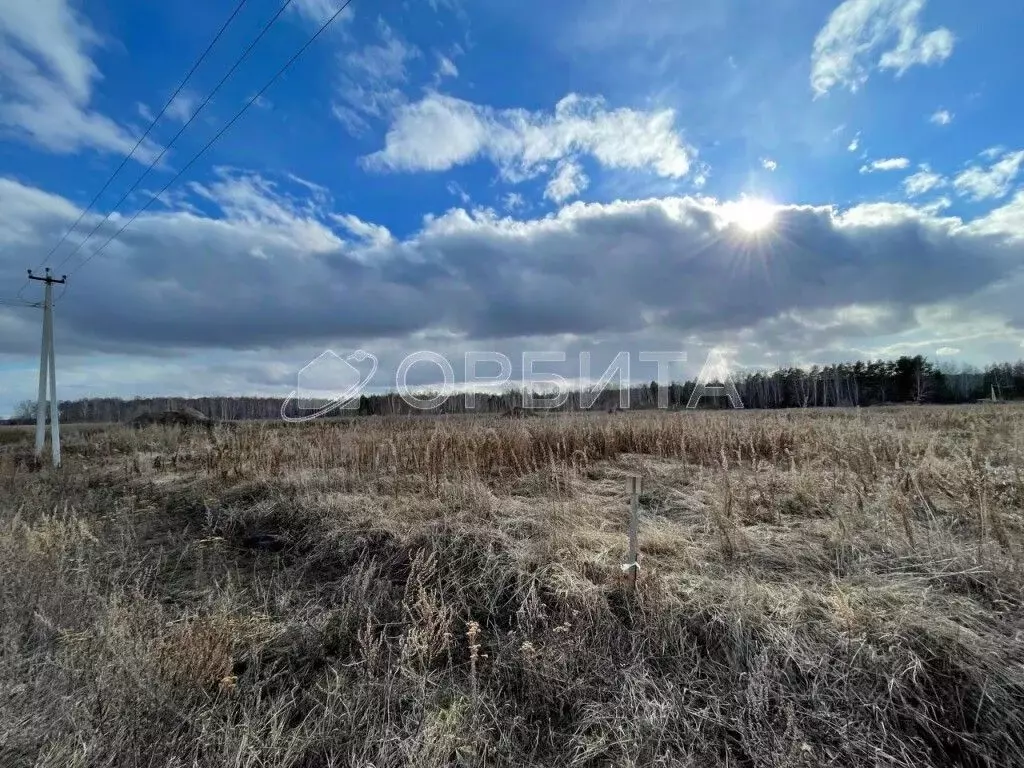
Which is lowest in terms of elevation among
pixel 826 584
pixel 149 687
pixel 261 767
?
pixel 261 767

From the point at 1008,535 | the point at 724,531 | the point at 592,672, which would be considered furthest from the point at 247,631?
the point at 1008,535

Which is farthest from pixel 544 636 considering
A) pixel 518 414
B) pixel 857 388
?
pixel 857 388

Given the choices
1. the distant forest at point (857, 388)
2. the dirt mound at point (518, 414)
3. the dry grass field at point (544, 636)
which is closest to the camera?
the dry grass field at point (544, 636)

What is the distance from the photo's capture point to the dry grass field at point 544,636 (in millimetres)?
2143

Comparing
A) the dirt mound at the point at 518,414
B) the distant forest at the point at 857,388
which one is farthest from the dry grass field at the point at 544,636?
the distant forest at the point at 857,388

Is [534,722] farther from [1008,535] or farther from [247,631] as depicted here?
[1008,535]

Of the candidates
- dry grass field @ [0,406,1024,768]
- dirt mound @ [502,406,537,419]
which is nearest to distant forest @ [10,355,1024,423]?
dirt mound @ [502,406,537,419]

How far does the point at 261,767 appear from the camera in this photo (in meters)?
2.10

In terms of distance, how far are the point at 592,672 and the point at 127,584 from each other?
400 centimetres

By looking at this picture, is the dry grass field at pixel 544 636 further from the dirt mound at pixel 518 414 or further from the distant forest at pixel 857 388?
the distant forest at pixel 857 388

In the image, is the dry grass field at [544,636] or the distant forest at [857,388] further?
the distant forest at [857,388]

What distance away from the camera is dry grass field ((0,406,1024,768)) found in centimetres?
214

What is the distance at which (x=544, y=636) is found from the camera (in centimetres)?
Result: 287

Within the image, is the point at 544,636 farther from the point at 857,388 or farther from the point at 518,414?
the point at 857,388
